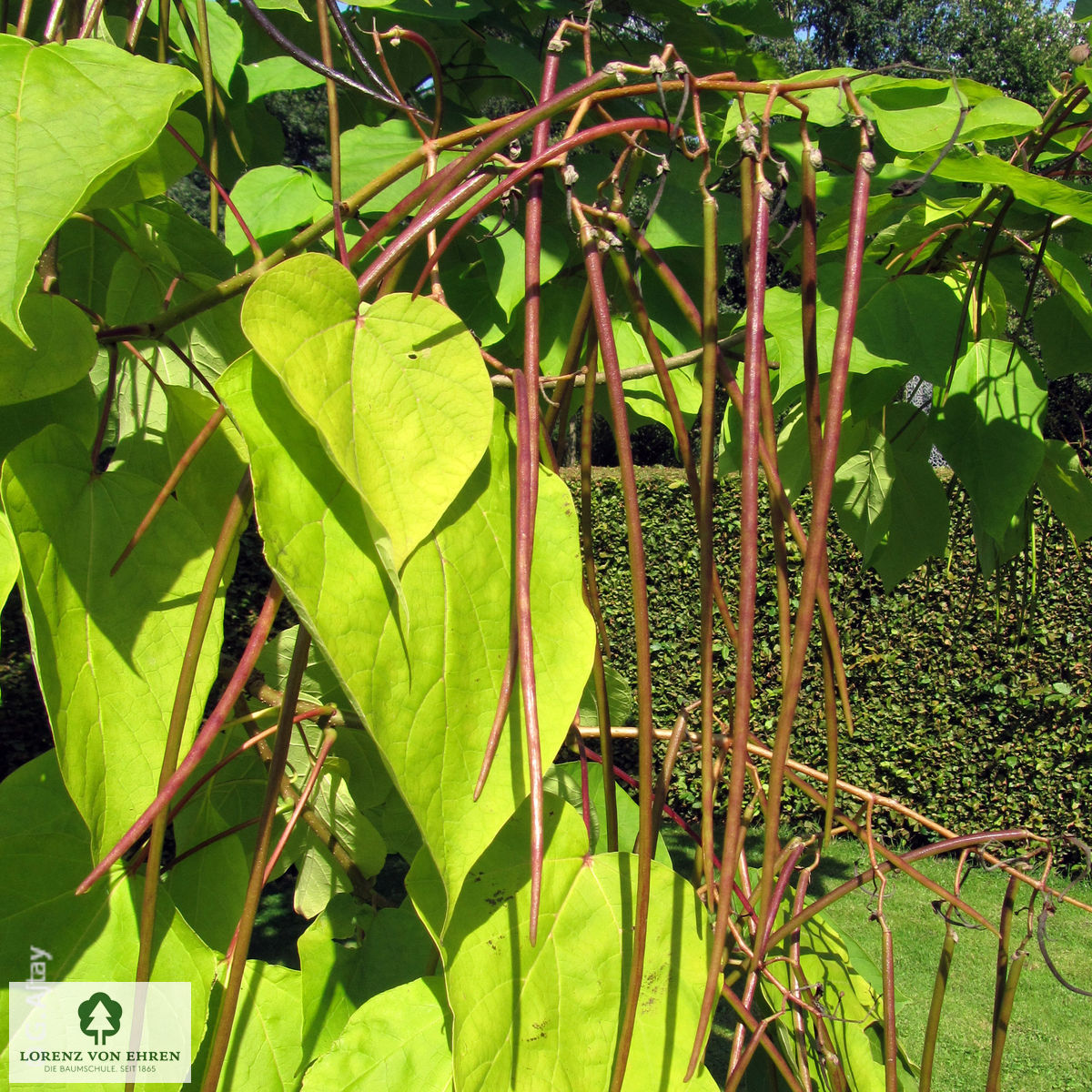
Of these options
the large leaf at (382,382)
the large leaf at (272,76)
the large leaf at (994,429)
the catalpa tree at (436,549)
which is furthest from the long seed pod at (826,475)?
the large leaf at (272,76)

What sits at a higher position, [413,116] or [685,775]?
[413,116]

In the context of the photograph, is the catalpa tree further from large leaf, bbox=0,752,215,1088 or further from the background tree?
the background tree

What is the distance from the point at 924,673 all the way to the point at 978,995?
1258 mm

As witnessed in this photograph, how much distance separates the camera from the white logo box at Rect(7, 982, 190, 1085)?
357 mm

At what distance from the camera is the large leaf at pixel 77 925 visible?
0.37 meters

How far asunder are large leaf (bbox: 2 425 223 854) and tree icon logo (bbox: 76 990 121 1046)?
0.10m

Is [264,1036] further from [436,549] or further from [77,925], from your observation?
[436,549]

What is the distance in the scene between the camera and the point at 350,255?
0.34m

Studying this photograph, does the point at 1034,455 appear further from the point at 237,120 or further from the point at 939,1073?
the point at 939,1073

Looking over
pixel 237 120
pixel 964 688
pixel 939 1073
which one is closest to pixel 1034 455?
pixel 237 120

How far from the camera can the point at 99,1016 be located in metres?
0.37

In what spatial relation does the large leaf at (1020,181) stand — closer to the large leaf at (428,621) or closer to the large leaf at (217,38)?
the large leaf at (428,621)

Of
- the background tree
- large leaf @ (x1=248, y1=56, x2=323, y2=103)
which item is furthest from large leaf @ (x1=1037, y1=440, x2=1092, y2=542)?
the background tree

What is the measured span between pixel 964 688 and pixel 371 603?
3669 millimetres
